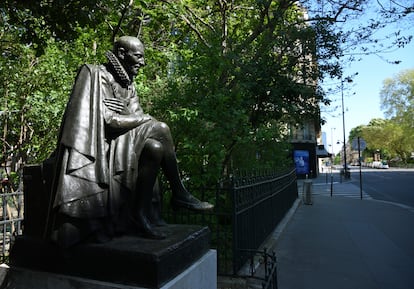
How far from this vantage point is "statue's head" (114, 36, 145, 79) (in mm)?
3029

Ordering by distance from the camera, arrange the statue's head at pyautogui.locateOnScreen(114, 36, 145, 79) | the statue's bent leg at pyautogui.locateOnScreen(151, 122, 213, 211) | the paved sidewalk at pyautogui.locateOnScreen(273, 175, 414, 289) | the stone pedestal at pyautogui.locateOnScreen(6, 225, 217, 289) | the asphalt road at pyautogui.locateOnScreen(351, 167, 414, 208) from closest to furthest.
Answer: the stone pedestal at pyautogui.locateOnScreen(6, 225, 217, 289) < the statue's bent leg at pyautogui.locateOnScreen(151, 122, 213, 211) < the statue's head at pyautogui.locateOnScreen(114, 36, 145, 79) < the paved sidewalk at pyautogui.locateOnScreen(273, 175, 414, 289) < the asphalt road at pyautogui.locateOnScreen(351, 167, 414, 208)

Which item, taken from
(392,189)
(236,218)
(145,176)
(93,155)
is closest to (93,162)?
(93,155)

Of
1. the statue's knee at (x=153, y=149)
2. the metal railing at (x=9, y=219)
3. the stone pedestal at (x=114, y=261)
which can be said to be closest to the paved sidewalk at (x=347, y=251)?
the stone pedestal at (x=114, y=261)

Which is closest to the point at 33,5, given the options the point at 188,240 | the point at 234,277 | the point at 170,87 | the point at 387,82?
the point at 170,87

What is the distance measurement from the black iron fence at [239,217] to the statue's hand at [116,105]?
2374 mm

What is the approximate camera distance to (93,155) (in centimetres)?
256

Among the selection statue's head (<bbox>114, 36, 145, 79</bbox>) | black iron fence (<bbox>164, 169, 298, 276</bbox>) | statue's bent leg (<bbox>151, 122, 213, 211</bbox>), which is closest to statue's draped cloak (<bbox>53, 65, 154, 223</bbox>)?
statue's bent leg (<bbox>151, 122, 213, 211</bbox>)

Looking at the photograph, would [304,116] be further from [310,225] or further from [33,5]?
[33,5]

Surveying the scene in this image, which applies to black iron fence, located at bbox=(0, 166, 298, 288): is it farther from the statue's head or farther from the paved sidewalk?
the statue's head

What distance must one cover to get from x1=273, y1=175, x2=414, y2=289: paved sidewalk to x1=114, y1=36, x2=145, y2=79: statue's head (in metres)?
4.01

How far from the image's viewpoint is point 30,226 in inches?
113

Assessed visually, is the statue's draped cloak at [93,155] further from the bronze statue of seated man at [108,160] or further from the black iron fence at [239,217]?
the black iron fence at [239,217]

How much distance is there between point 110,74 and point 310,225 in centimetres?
870

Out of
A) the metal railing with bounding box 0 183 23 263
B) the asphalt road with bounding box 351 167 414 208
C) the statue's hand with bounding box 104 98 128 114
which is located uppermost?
the statue's hand with bounding box 104 98 128 114
